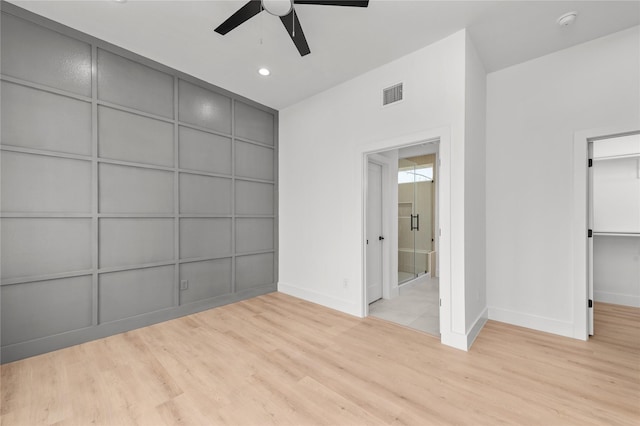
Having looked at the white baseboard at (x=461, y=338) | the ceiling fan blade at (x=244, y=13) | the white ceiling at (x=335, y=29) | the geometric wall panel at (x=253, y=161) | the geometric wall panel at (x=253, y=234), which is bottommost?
the white baseboard at (x=461, y=338)

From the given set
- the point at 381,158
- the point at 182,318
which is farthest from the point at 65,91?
the point at 381,158

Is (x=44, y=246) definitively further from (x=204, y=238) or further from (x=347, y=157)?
(x=347, y=157)

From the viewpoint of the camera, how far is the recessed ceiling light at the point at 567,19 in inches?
93.7

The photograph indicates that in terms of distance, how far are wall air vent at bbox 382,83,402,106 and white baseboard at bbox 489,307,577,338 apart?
2810mm

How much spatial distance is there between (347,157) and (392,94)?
36.6 inches

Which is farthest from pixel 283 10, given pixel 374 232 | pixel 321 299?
pixel 321 299

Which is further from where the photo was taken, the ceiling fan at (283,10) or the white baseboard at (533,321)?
the white baseboard at (533,321)

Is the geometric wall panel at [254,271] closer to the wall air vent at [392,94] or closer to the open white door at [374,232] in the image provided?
the open white door at [374,232]

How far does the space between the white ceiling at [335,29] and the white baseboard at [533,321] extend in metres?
2.96

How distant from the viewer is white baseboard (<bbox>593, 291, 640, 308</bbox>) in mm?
3582

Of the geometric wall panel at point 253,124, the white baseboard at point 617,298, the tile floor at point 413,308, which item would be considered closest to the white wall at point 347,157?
the geometric wall panel at point 253,124

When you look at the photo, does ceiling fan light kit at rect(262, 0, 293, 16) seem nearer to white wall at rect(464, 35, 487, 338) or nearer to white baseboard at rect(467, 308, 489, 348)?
white wall at rect(464, 35, 487, 338)

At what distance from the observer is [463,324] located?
2.58m

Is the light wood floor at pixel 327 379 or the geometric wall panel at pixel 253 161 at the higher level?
the geometric wall panel at pixel 253 161
